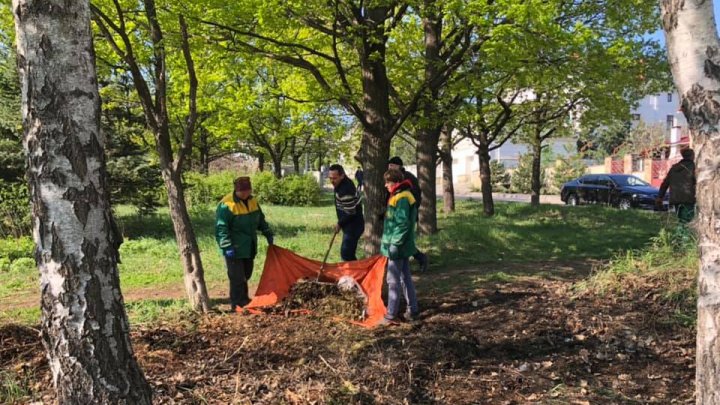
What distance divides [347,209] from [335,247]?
11.3 ft

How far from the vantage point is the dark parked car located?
73.9 feet

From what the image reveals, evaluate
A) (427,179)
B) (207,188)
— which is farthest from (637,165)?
(427,179)

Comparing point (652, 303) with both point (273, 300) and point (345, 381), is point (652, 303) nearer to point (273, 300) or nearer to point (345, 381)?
point (345, 381)

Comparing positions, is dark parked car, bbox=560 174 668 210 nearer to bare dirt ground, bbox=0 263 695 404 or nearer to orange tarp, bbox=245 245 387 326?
bare dirt ground, bbox=0 263 695 404

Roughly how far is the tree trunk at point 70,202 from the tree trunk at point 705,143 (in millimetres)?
2919

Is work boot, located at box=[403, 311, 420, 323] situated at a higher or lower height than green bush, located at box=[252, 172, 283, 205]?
lower

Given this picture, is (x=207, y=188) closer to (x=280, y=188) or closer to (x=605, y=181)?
(x=280, y=188)

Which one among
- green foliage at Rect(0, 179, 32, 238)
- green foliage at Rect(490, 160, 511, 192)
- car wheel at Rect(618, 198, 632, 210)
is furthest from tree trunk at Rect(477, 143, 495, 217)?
green foliage at Rect(490, 160, 511, 192)

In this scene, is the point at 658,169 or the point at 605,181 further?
the point at 658,169

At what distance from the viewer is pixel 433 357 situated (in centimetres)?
439

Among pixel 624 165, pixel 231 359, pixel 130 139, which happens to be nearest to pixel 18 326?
pixel 231 359

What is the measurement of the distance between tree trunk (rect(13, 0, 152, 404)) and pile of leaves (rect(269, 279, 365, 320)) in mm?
3269

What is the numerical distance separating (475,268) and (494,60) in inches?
133

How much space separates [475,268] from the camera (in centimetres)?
A: 895
